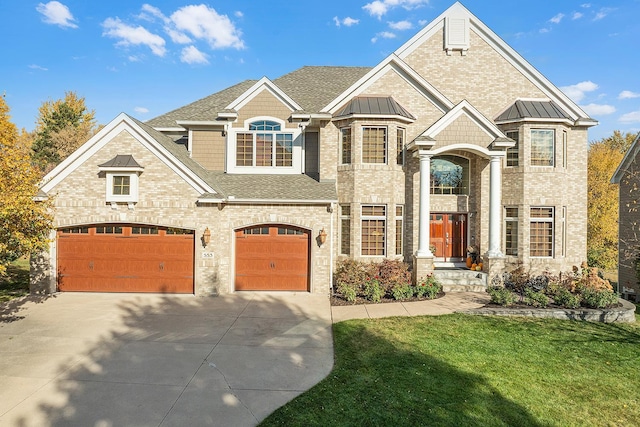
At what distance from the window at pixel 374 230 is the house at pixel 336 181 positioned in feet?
0.20

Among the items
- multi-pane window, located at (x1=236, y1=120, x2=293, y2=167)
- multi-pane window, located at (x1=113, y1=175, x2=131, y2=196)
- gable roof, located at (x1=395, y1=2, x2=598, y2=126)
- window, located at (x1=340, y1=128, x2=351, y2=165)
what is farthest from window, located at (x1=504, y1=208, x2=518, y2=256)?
multi-pane window, located at (x1=113, y1=175, x2=131, y2=196)

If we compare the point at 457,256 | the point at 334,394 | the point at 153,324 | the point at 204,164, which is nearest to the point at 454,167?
the point at 457,256

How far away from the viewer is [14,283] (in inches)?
564

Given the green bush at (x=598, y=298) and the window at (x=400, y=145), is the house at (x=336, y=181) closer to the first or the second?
the window at (x=400, y=145)

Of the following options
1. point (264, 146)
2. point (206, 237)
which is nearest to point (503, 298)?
point (206, 237)

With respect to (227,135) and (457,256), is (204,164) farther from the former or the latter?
(457,256)

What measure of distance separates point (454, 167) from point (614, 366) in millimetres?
10161

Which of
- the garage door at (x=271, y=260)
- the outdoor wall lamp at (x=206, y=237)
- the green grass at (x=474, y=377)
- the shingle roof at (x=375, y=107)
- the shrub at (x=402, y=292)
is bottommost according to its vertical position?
the green grass at (x=474, y=377)

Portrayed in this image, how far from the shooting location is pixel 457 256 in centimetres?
1582

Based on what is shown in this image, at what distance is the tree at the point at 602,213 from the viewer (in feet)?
80.4

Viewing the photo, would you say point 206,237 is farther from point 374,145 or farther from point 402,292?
point 374,145

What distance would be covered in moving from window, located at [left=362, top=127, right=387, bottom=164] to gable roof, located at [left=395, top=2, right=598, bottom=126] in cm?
452

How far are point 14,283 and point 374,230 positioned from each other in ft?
51.2

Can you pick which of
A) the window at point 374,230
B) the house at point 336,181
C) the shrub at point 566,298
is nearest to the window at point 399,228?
the house at point 336,181
